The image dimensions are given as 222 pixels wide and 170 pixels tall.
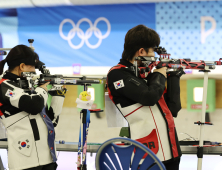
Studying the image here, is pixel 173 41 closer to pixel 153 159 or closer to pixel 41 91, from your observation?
pixel 41 91

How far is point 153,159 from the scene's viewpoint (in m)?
0.83

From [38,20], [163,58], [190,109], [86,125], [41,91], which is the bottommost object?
[190,109]

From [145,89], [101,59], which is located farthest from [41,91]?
[101,59]

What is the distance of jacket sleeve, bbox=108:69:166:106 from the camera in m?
1.05

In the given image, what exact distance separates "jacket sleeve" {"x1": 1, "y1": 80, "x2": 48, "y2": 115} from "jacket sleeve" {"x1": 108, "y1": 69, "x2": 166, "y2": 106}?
1.19ft

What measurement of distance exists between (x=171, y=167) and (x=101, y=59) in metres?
2.55

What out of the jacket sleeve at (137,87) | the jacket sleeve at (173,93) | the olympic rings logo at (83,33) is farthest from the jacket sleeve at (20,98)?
the olympic rings logo at (83,33)

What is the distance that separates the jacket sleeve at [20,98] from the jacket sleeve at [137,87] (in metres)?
0.36

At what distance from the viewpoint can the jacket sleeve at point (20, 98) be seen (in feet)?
3.93

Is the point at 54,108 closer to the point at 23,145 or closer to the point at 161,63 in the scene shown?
the point at 23,145

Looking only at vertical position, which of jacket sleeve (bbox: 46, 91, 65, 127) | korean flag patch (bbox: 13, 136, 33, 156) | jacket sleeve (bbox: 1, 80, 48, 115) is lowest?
korean flag patch (bbox: 13, 136, 33, 156)

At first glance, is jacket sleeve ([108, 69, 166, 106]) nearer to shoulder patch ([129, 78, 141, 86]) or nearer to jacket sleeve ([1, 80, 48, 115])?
shoulder patch ([129, 78, 141, 86])

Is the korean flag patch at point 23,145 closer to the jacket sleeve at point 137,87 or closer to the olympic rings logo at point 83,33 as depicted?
the jacket sleeve at point 137,87

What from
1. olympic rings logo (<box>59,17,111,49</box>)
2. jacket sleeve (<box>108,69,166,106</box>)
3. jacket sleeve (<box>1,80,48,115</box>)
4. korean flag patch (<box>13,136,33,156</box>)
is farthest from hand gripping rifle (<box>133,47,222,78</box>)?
olympic rings logo (<box>59,17,111,49</box>)
